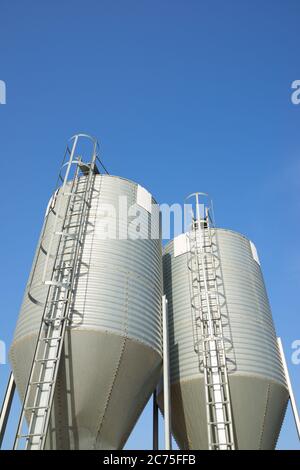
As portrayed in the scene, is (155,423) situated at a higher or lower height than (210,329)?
lower

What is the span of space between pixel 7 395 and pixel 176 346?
680cm

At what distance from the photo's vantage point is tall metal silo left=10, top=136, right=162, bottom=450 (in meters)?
11.5

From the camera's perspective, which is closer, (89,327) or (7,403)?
(89,327)

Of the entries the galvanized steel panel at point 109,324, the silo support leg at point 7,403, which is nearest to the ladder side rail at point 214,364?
the galvanized steel panel at point 109,324

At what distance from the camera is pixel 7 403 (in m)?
14.0

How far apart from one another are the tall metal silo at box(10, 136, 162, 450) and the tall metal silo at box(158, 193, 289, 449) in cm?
218

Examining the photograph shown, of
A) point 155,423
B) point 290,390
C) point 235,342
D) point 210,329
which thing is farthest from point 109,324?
point 290,390

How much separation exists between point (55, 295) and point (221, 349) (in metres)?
6.59

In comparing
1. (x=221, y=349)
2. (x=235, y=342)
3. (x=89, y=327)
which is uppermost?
(x=235, y=342)

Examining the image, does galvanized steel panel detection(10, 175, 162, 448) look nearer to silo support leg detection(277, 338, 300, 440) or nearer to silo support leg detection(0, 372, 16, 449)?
silo support leg detection(0, 372, 16, 449)

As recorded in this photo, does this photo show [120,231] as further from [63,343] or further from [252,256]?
[252,256]

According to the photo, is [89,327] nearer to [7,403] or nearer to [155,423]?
[7,403]

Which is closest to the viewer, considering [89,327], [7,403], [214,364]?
[89,327]

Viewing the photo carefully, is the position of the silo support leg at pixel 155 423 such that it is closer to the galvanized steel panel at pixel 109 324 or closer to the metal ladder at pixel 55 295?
the galvanized steel panel at pixel 109 324
